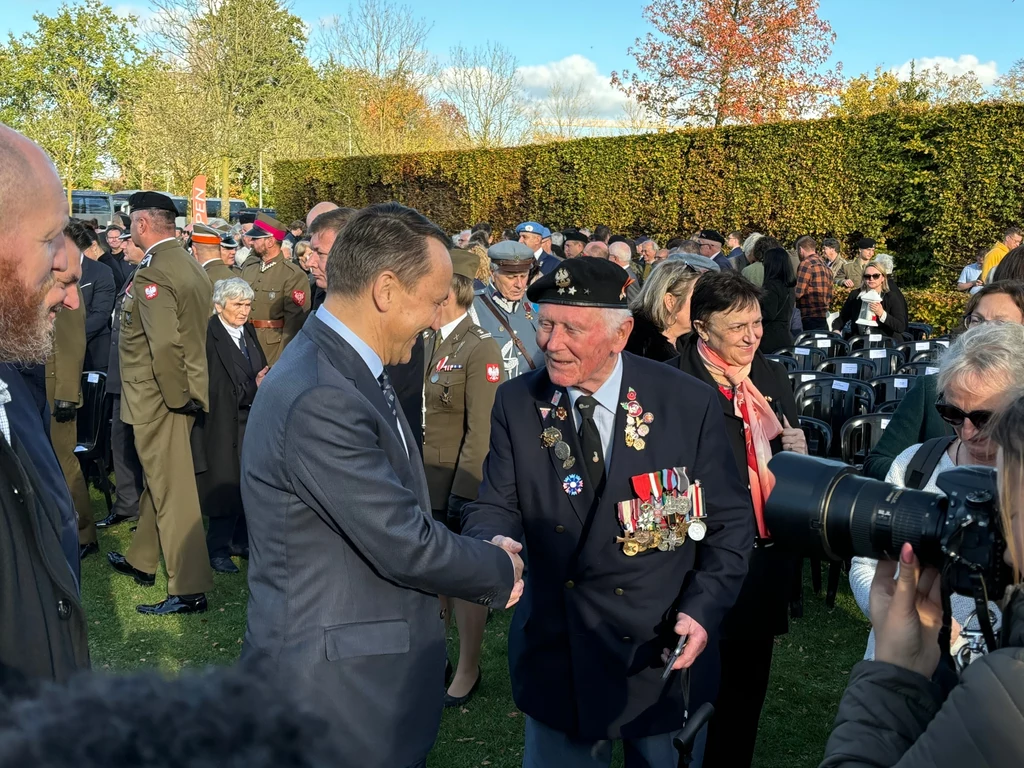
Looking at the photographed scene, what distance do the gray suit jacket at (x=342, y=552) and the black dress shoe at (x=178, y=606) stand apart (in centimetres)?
372

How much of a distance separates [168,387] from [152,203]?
1.18m

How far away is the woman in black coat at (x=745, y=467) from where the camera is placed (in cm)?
336

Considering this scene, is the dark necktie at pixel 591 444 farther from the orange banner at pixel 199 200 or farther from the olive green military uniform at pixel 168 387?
the orange banner at pixel 199 200

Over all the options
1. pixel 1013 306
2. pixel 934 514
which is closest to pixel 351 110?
pixel 1013 306

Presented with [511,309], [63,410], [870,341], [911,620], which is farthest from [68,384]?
[870,341]

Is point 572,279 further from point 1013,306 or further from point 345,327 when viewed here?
point 1013,306

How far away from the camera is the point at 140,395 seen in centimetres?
568

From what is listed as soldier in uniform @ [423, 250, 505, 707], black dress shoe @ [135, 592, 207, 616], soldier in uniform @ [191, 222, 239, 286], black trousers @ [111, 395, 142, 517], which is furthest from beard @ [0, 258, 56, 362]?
soldier in uniform @ [191, 222, 239, 286]

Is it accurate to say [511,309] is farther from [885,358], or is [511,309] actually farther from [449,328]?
Answer: [885,358]

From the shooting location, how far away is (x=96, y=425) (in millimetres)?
7582

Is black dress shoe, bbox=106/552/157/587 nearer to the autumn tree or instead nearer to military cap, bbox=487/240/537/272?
military cap, bbox=487/240/537/272

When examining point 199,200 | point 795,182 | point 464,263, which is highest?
point 795,182

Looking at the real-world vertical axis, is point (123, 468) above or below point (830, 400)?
below

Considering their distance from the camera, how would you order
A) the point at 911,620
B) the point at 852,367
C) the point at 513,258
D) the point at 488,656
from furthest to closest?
the point at 852,367, the point at 513,258, the point at 488,656, the point at 911,620
